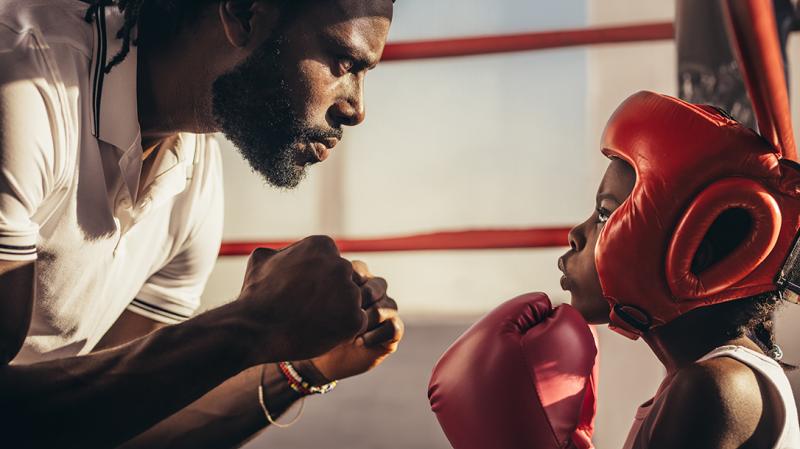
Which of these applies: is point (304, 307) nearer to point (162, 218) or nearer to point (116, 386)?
point (116, 386)

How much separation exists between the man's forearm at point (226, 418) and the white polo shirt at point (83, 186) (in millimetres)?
220

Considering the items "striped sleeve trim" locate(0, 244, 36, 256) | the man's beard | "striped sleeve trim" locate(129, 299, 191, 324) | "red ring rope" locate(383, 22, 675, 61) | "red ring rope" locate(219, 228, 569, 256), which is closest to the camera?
"striped sleeve trim" locate(0, 244, 36, 256)

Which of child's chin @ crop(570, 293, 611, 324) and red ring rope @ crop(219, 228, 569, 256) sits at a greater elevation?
child's chin @ crop(570, 293, 611, 324)

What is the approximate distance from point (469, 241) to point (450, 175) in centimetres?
102

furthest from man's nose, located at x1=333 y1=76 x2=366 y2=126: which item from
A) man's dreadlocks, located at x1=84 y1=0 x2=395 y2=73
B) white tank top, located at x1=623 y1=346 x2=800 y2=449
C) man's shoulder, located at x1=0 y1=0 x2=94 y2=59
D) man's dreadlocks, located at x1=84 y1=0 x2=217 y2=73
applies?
white tank top, located at x1=623 y1=346 x2=800 y2=449

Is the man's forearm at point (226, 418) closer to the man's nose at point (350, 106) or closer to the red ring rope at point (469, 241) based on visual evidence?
the man's nose at point (350, 106)

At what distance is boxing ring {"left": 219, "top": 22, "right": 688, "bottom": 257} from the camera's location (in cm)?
214

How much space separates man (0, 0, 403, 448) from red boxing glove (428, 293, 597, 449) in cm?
15

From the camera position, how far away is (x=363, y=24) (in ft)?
4.82

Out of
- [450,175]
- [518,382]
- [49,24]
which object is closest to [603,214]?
[518,382]

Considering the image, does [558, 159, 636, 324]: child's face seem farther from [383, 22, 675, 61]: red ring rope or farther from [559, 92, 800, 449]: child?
[383, 22, 675, 61]: red ring rope

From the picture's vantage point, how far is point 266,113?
60.4 inches

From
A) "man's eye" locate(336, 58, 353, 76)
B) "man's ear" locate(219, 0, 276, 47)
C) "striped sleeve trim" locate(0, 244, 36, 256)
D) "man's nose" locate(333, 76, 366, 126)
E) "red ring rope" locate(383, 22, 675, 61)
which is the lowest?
"striped sleeve trim" locate(0, 244, 36, 256)

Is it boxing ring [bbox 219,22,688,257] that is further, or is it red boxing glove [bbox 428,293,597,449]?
boxing ring [bbox 219,22,688,257]
